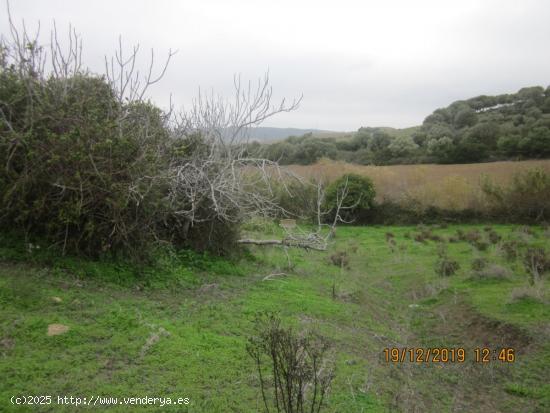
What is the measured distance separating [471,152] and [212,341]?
27650mm

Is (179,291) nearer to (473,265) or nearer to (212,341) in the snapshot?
(212,341)

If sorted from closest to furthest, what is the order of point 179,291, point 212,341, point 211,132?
1. point 212,341
2. point 179,291
3. point 211,132

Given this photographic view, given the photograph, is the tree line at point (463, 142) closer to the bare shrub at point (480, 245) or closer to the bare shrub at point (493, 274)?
the bare shrub at point (480, 245)

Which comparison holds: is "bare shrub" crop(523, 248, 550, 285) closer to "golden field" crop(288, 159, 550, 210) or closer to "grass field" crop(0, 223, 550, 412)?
"grass field" crop(0, 223, 550, 412)

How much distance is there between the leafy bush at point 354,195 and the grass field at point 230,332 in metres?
11.9

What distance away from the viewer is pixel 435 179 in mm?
22141

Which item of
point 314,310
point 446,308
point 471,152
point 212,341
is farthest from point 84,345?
point 471,152

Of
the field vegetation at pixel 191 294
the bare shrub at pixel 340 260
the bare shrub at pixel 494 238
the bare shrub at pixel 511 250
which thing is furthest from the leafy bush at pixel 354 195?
the field vegetation at pixel 191 294

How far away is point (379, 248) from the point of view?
15.1 m

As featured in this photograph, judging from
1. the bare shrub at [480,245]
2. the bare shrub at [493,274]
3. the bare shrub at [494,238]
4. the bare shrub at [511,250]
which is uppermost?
the bare shrub at [493,274]

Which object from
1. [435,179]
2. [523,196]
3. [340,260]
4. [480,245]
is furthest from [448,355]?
[435,179]

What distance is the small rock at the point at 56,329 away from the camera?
174 inches

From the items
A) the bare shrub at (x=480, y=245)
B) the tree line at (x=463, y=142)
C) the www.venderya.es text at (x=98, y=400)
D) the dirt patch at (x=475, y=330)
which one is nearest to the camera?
the www.venderya.es text at (x=98, y=400)

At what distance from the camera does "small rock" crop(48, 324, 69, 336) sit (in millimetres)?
4426
